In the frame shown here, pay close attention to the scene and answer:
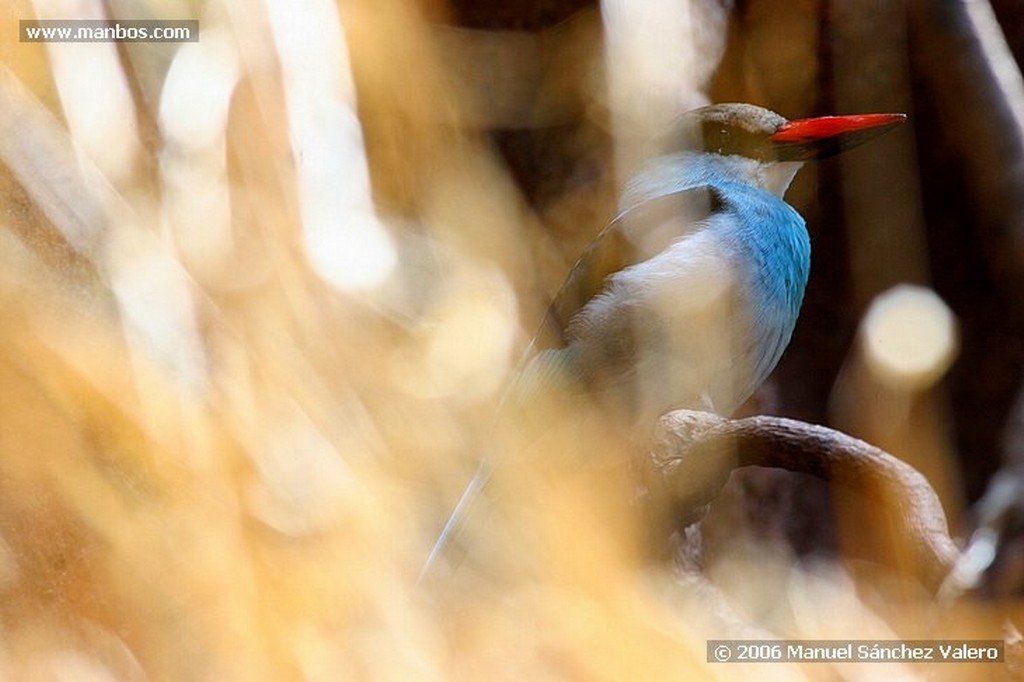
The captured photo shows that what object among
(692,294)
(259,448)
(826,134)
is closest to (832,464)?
(692,294)

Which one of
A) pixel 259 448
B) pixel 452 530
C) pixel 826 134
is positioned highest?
pixel 826 134

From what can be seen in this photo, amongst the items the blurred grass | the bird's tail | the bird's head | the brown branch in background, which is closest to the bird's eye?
the bird's head

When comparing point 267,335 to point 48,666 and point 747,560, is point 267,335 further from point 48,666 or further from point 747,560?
point 747,560

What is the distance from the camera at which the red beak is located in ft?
3.77

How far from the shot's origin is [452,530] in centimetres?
115

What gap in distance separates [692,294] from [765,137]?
0.69ft

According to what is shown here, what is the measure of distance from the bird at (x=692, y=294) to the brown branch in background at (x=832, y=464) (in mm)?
83

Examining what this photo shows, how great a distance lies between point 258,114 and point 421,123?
0.20 meters

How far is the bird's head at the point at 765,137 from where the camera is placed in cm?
116

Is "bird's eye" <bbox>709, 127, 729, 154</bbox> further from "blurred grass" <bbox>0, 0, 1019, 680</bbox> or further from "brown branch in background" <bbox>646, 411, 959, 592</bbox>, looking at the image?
"brown branch in background" <bbox>646, 411, 959, 592</bbox>

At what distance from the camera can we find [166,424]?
1.19 meters

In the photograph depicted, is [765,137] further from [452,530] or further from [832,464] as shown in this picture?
[452,530]

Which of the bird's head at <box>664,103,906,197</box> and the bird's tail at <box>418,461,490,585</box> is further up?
the bird's head at <box>664,103,906,197</box>

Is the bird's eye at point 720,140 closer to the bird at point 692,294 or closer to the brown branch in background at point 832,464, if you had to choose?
the bird at point 692,294
